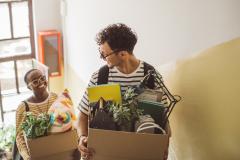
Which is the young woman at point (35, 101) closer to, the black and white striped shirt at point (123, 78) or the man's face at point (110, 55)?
the black and white striped shirt at point (123, 78)

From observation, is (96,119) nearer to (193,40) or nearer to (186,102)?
(186,102)

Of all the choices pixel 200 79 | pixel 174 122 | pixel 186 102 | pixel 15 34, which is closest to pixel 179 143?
pixel 174 122

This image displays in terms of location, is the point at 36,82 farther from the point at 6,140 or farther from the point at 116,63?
the point at 6,140

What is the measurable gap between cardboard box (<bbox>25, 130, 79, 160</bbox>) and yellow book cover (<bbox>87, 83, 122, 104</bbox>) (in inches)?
22.3

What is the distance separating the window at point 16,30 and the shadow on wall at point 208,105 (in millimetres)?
3070

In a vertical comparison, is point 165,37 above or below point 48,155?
above

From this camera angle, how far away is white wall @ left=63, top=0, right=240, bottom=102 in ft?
Answer: 6.45

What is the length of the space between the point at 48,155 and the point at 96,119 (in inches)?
29.0

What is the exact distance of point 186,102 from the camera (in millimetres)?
2188

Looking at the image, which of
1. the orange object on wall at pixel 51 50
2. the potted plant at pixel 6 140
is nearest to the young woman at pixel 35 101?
the potted plant at pixel 6 140

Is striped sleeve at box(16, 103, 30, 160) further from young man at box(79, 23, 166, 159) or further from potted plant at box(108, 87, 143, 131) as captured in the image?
potted plant at box(108, 87, 143, 131)

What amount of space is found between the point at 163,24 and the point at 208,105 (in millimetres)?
744

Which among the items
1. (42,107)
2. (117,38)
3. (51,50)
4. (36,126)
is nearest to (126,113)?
(117,38)

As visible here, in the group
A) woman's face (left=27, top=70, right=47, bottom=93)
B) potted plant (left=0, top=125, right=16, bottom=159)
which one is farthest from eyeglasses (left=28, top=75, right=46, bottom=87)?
potted plant (left=0, top=125, right=16, bottom=159)
